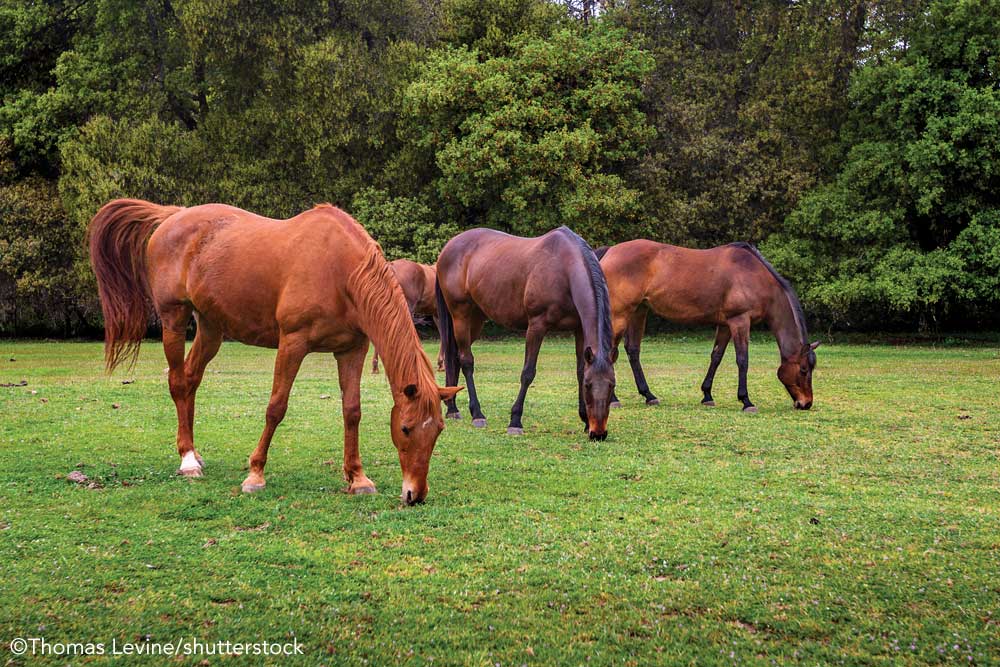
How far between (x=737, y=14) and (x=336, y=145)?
18.7m

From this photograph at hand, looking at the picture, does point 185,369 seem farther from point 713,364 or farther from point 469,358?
point 713,364

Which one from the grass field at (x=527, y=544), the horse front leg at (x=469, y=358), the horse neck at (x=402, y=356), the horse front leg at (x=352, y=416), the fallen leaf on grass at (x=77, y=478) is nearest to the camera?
the grass field at (x=527, y=544)

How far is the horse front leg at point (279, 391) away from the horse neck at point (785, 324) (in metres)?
8.51

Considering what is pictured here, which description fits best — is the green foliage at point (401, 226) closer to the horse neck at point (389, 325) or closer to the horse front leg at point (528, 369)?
the horse front leg at point (528, 369)

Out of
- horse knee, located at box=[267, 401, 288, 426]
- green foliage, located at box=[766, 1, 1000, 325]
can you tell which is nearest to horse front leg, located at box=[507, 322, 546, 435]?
horse knee, located at box=[267, 401, 288, 426]

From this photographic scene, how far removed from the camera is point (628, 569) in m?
5.02

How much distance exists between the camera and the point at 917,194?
2856 cm

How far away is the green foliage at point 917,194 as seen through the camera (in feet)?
87.1

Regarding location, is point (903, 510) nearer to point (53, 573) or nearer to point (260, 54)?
point (53, 573)

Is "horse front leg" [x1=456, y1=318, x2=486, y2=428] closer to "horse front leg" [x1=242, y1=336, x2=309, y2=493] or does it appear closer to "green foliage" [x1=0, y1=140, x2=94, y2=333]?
"horse front leg" [x1=242, y1=336, x2=309, y2=493]

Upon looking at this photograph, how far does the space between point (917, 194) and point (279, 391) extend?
28.4m

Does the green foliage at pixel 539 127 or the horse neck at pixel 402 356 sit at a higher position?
the green foliage at pixel 539 127

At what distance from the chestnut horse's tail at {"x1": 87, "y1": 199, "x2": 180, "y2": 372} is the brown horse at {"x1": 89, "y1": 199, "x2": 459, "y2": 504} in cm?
1

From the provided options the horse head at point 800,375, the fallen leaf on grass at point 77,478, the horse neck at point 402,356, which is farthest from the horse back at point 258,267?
the horse head at point 800,375
